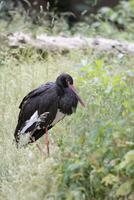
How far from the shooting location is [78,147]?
5480 millimetres

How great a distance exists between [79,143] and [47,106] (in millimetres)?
1773

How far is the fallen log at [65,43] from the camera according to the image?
11.1 m

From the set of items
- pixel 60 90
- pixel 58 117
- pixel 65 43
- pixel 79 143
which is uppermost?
pixel 79 143

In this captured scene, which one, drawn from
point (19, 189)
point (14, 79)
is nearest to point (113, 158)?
point (19, 189)

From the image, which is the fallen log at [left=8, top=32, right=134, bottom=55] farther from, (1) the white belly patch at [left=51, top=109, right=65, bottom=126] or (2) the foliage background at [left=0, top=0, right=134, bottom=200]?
(1) the white belly patch at [left=51, top=109, right=65, bottom=126]

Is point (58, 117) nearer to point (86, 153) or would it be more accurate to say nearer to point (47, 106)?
point (47, 106)

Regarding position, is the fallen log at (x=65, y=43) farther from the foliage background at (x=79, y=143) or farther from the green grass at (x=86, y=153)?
the green grass at (x=86, y=153)

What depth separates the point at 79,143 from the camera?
5.52 metres

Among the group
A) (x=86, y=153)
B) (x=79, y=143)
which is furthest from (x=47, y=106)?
(x=86, y=153)

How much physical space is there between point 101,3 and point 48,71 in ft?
24.0

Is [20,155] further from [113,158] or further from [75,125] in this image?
[113,158]

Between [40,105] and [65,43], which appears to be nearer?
[40,105]

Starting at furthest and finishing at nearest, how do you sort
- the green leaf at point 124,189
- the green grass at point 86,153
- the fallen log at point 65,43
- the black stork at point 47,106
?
the fallen log at point 65,43, the black stork at point 47,106, the green grass at point 86,153, the green leaf at point 124,189

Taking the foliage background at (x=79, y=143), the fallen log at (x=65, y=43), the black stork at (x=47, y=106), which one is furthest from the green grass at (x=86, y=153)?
the fallen log at (x=65, y=43)
